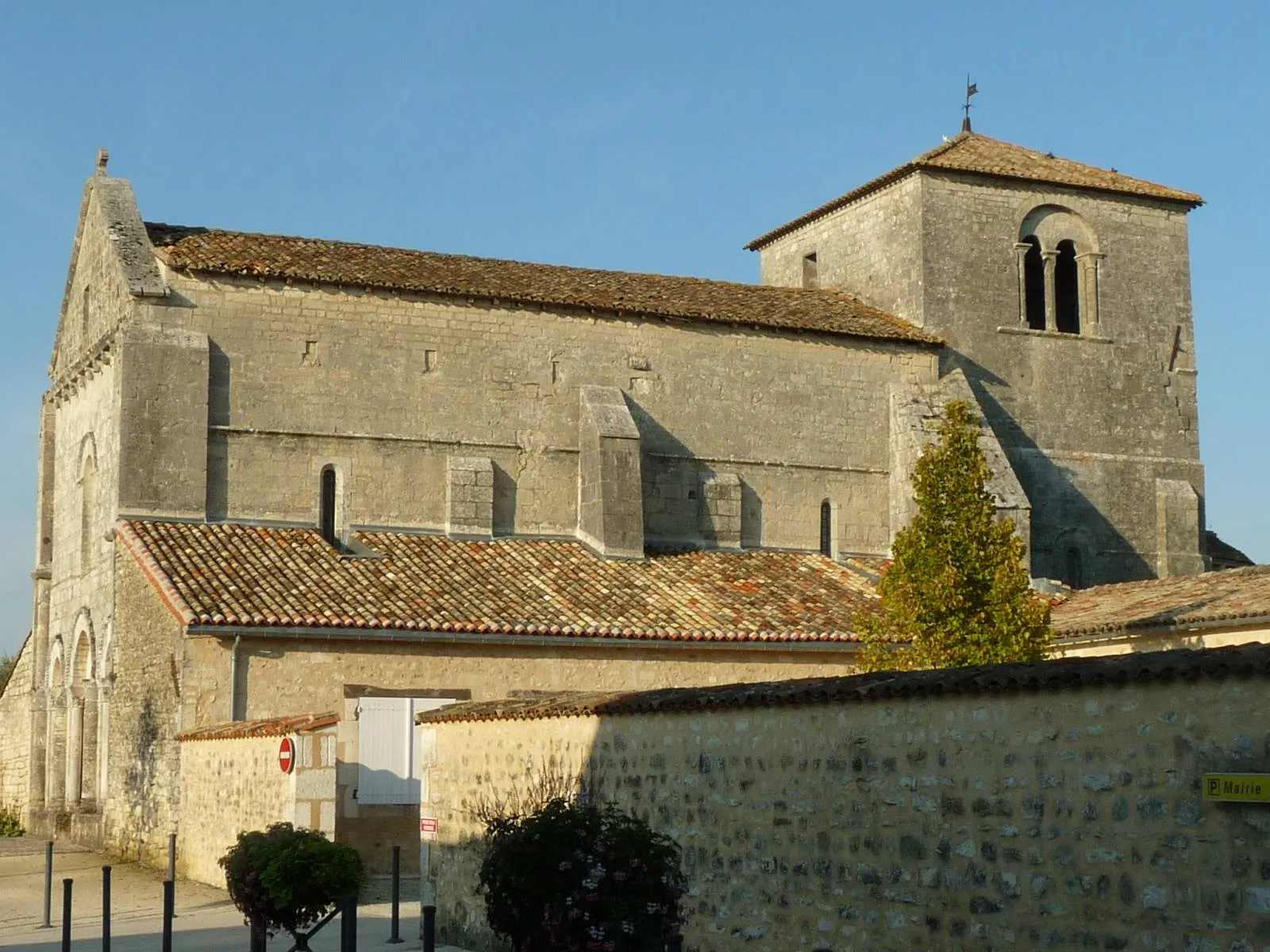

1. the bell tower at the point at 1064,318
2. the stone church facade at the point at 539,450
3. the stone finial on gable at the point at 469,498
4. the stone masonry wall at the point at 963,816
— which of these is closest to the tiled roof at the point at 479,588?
the stone church facade at the point at 539,450

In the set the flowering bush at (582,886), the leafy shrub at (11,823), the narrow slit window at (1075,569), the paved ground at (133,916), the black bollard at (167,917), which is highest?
the narrow slit window at (1075,569)

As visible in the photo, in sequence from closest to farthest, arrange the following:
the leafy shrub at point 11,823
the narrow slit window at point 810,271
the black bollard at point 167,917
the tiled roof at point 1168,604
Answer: the black bollard at point 167,917, the tiled roof at point 1168,604, the leafy shrub at point 11,823, the narrow slit window at point 810,271

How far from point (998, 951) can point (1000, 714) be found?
131cm

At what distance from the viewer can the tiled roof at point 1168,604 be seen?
20734 mm

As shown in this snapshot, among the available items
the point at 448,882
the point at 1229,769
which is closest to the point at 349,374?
the point at 448,882

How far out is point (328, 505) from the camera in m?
26.7

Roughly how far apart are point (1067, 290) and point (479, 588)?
13765 mm

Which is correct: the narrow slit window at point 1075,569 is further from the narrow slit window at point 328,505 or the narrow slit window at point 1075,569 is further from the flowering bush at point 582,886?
the flowering bush at point 582,886

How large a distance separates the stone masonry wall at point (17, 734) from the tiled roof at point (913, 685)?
17197 millimetres

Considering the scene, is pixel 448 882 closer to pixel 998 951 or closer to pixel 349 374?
pixel 998 951

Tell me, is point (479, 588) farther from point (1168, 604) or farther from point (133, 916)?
point (1168, 604)

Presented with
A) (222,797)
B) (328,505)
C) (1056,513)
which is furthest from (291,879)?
(1056,513)

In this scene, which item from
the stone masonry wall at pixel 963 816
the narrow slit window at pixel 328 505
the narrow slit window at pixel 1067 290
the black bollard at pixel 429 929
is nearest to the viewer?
the stone masonry wall at pixel 963 816

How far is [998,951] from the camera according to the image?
31.0 feet
